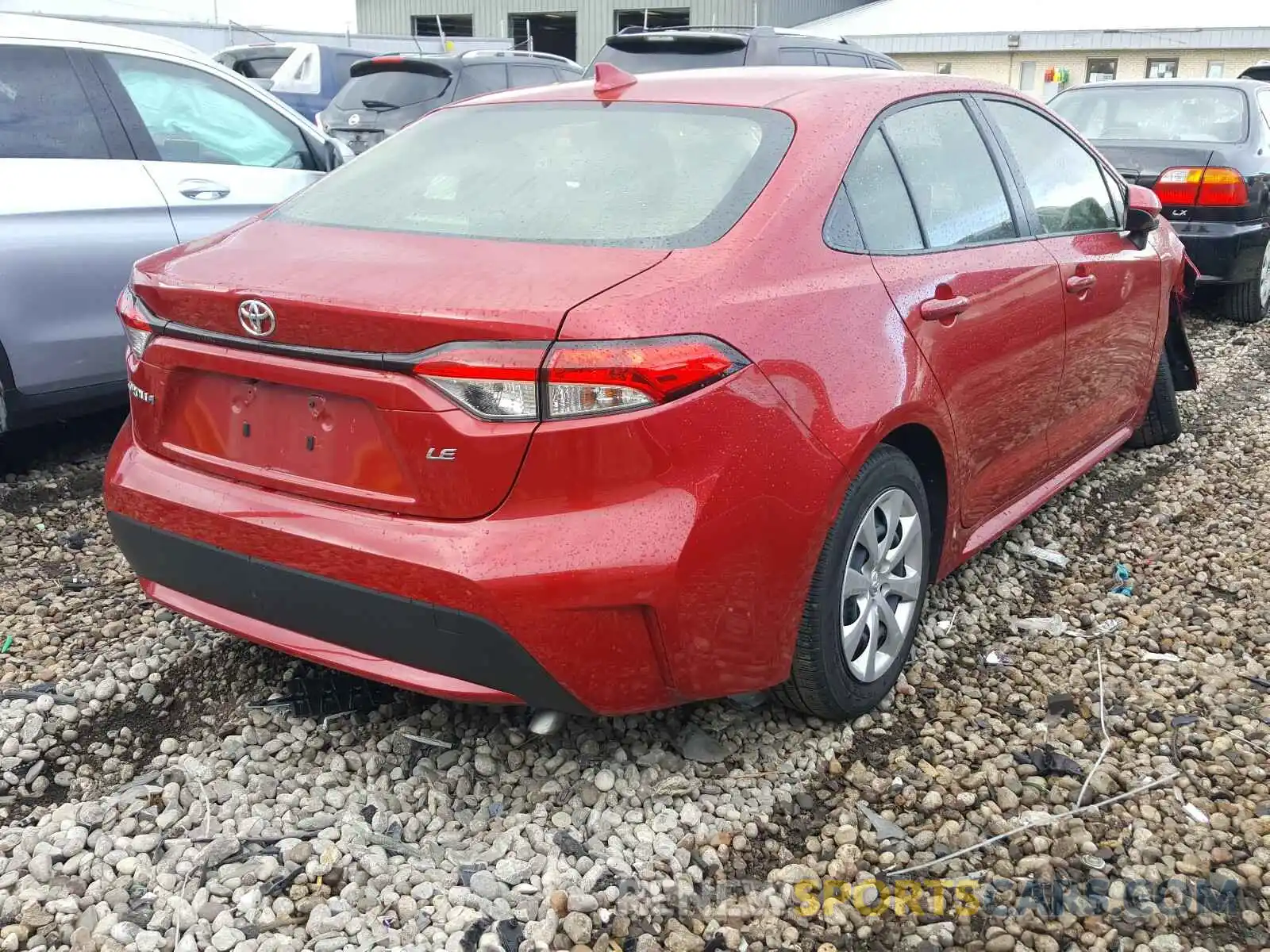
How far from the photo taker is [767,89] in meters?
3.04

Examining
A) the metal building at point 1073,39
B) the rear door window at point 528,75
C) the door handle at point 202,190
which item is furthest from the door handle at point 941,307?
the metal building at point 1073,39

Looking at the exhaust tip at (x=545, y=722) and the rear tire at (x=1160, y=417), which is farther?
the rear tire at (x=1160, y=417)

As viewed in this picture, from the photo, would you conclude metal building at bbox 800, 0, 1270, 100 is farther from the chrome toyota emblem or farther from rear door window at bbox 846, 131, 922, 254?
the chrome toyota emblem

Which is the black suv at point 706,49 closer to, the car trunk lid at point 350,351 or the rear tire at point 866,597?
the rear tire at point 866,597

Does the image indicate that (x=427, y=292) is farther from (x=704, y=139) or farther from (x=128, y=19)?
(x=128, y=19)

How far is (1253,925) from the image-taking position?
2299 millimetres

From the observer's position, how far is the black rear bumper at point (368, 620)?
2291mm

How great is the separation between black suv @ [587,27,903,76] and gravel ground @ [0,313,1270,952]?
580 centimetres

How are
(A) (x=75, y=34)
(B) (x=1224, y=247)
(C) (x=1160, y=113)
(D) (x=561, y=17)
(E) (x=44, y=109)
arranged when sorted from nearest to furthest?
(E) (x=44, y=109) < (A) (x=75, y=34) < (B) (x=1224, y=247) < (C) (x=1160, y=113) < (D) (x=561, y=17)

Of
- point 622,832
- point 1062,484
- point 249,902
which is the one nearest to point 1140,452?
point 1062,484

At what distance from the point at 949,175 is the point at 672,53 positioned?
597cm

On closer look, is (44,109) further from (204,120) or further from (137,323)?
(137,323)

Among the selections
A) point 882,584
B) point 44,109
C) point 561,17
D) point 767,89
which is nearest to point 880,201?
point 767,89

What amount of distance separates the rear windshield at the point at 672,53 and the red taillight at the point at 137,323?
6.29 metres
